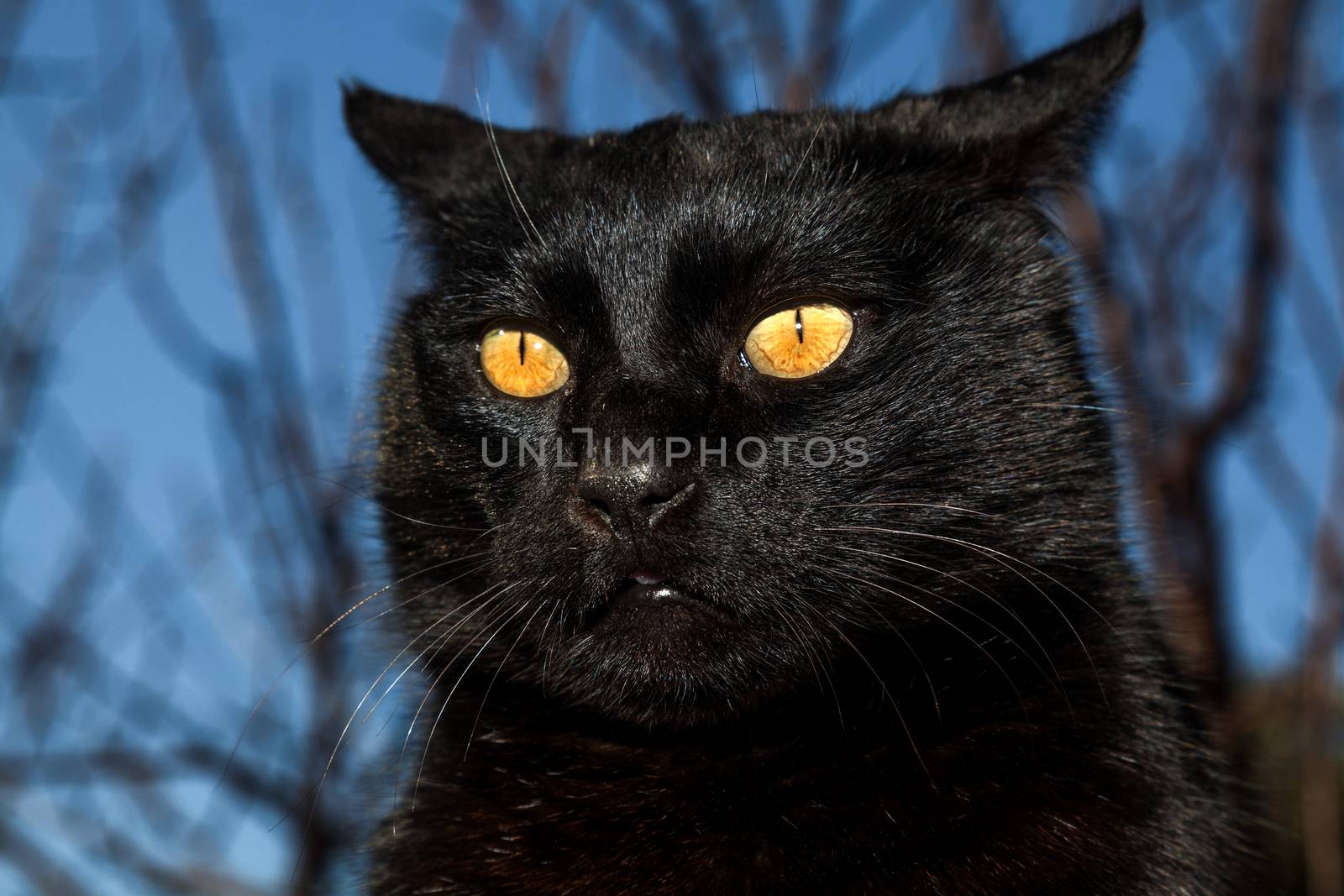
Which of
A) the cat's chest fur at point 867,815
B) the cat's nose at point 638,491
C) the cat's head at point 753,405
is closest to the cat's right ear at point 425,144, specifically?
the cat's head at point 753,405

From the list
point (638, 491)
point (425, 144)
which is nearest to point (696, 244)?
point (638, 491)

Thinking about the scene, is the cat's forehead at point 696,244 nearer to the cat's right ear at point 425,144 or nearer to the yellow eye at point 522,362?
the yellow eye at point 522,362

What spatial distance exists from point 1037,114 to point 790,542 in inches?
39.7

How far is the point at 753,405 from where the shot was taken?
6.30 ft

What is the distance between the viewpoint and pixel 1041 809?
195cm

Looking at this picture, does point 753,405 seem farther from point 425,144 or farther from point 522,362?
point 425,144

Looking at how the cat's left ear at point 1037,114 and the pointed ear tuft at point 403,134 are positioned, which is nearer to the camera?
the cat's left ear at point 1037,114

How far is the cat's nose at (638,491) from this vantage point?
174 cm

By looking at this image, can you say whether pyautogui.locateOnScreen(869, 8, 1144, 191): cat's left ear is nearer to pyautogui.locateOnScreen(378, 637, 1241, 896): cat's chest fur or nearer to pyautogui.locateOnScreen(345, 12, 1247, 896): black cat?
pyautogui.locateOnScreen(345, 12, 1247, 896): black cat

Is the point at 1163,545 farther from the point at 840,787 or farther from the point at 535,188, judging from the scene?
the point at 535,188

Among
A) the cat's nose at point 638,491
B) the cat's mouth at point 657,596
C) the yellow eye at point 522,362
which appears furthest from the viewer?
the yellow eye at point 522,362

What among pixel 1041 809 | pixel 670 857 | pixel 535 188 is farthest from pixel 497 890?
pixel 535 188

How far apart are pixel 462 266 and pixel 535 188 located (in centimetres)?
21

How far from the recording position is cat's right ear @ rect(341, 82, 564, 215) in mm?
2603
